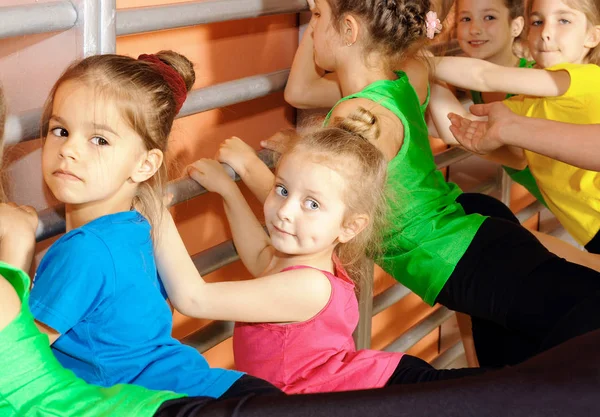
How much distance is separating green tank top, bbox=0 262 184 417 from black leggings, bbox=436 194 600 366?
2.32 feet

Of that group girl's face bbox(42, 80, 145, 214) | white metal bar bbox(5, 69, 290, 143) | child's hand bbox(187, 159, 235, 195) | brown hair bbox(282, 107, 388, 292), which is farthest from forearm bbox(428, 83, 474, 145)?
girl's face bbox(42, 80, 145, 214)

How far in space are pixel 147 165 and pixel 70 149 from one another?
4.5 inches

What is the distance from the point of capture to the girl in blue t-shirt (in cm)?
107

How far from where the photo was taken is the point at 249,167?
1.49m

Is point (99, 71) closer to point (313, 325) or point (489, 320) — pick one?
point (313, 325)

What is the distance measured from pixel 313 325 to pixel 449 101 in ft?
2.57

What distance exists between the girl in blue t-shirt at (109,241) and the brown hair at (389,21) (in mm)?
488

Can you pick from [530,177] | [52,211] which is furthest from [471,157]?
[52,211]

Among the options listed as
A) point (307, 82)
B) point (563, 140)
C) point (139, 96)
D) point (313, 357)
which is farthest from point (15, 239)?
point (563, 140)

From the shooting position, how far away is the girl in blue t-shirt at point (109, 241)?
1.07 m

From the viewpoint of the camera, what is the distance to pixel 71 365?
1117 mm

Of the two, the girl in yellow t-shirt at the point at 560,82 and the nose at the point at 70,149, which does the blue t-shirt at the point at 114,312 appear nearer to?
the nose at the point at 70,149

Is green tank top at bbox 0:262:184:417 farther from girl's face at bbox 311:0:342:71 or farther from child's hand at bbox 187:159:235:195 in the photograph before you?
girl's face at bbox 311:0:342:71

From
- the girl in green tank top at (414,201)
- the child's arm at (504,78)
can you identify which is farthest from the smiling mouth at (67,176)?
the child's arm at (504,78)
